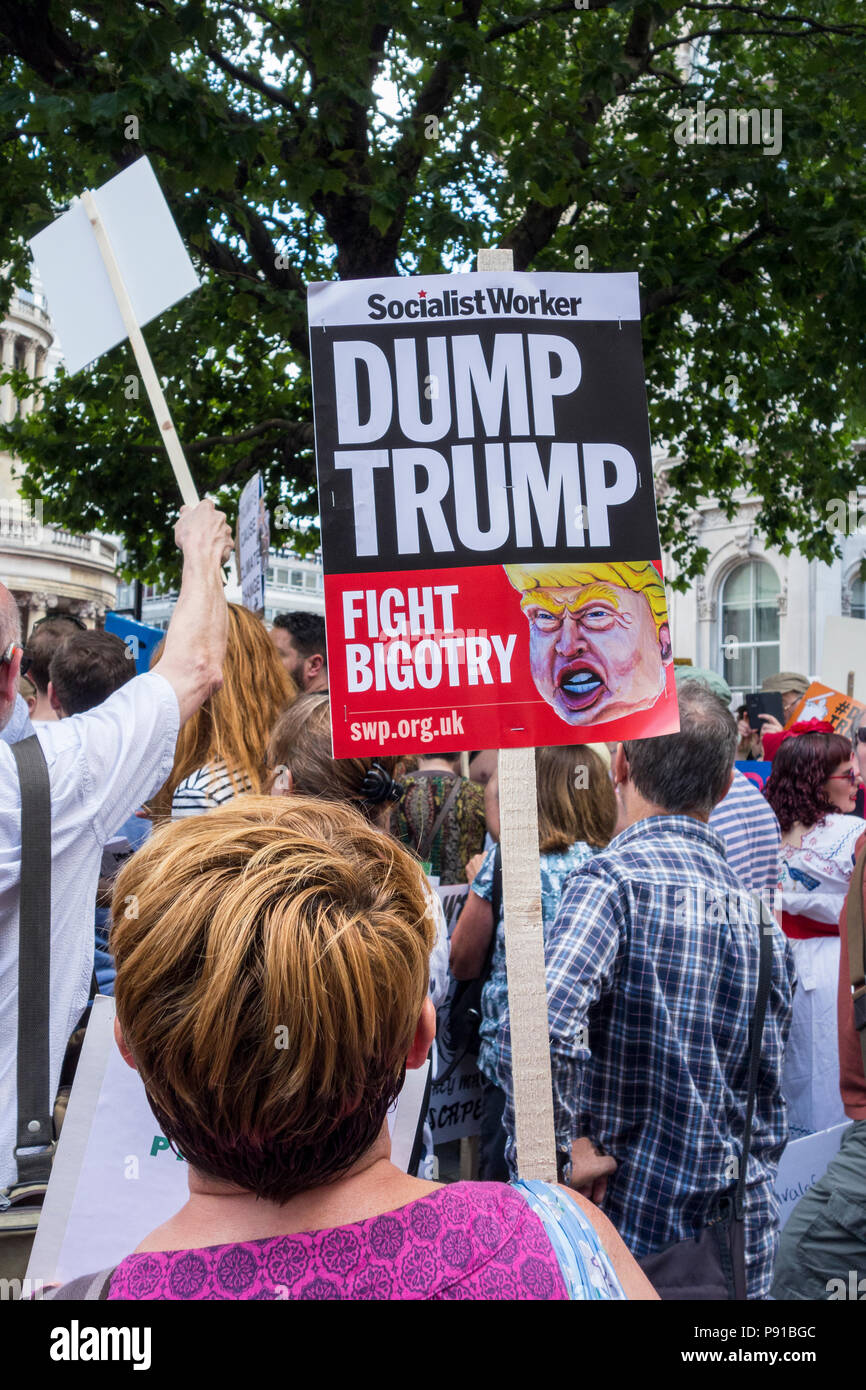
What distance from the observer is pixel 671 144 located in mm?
7051

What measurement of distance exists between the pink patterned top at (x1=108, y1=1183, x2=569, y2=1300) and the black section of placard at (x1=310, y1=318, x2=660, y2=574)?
4.18 feet

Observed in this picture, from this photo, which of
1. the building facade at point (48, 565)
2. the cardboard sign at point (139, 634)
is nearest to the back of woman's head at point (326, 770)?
the cardboard sign at point (139, 634)

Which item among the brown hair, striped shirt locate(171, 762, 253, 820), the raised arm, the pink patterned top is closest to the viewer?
the pink patterned top

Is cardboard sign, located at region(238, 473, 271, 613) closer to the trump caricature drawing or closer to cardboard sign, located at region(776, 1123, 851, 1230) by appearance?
the trump caricature drawing

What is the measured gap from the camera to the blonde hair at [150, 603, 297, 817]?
2957 mm

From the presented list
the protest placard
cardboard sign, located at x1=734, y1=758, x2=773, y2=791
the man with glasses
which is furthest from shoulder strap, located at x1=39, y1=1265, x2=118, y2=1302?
cardboard sign, located at x1=734, y1=758, x2=773, y2=791

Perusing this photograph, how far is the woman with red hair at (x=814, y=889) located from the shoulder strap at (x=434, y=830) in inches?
46.3

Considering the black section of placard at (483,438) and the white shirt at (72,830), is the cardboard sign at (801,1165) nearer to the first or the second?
the black section of placard at (483,438)

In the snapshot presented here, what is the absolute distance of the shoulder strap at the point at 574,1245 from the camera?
120 centimetres

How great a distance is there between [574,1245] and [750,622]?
2939 centimetres

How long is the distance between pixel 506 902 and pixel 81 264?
5.49ft

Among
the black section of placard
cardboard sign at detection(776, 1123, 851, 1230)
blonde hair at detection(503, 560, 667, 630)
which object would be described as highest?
the black section of placard

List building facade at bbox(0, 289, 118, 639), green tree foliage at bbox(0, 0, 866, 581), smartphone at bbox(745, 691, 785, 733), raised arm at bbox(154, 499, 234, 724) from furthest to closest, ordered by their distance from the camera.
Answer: building facade at bbox(0, 289, 118, 639) < smartphone at bbox(745, 691, 785, 733) < green tree foliage at bbox(0, 0, 866, 581) < raised arm at bbox(154, 499, 234, 724)
